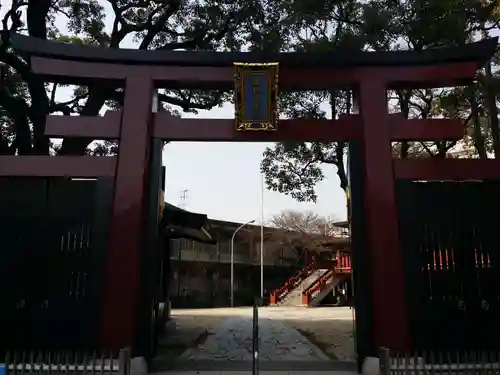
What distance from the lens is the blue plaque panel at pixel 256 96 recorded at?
8.70 meters

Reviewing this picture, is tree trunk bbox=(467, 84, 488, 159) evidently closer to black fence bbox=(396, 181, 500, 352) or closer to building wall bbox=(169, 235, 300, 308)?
black fence bbox=(396, 181, 500, 352)

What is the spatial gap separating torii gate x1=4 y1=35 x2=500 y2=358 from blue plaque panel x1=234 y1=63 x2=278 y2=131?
0.36ft

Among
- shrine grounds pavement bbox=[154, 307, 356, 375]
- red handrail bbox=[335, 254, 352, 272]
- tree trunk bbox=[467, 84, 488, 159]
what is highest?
tree trunk bbox=[467, 84, 488, 159]

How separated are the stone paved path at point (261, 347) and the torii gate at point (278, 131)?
6.77 ft

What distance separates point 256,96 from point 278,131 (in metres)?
0.76

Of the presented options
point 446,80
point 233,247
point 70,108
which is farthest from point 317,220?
point 446,80

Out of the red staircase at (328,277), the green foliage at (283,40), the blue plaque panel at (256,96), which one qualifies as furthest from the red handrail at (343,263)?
the blue plaque panel at (256,96)

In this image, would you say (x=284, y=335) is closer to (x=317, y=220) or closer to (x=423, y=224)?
(x=423, y=224)

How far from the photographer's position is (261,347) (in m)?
10.3

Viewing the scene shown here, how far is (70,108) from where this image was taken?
1540 centimetres

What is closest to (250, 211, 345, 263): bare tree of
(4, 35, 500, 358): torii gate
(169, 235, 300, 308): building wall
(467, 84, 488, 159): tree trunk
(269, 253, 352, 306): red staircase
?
(169, 235, 300, 308): building wall

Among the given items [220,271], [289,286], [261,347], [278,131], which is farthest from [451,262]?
[220,271]

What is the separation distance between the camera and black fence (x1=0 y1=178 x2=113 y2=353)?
775cm

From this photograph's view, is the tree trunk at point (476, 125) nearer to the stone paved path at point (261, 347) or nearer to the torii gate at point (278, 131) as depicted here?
the torii gate at point (278, 131)
